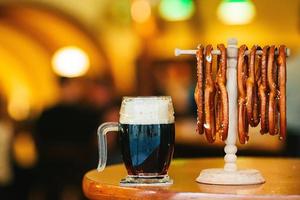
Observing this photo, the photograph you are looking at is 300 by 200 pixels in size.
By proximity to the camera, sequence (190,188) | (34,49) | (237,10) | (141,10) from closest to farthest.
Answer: (190,188)
(237,10)
(141,10)
(34,49)

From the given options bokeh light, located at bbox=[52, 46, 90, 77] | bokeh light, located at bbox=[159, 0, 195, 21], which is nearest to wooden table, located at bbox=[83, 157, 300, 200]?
bokeh light, located at bbox=[159, 0, 195, 21]

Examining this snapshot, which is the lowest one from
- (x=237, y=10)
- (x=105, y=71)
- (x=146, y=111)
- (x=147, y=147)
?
(x=105, y=71)

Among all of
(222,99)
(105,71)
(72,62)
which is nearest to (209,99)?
(222,99)

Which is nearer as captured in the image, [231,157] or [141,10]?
[231,157]

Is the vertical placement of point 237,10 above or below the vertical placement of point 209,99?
above

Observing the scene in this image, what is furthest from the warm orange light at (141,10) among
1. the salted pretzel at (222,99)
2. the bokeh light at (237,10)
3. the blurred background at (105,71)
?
the salted pretzel at (222,99)

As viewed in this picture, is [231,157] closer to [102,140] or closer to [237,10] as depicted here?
[102,140]
